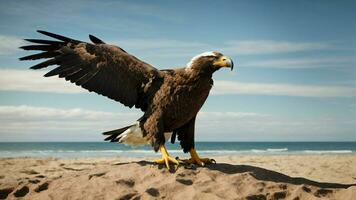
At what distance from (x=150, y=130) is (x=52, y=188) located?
5.02 ft

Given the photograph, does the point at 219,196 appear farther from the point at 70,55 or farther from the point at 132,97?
the point at 70,55

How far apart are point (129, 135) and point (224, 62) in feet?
6.10

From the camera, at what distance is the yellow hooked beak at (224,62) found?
5297 millimetres

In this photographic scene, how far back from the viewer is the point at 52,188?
17.5 ft

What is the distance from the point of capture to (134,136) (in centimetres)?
602

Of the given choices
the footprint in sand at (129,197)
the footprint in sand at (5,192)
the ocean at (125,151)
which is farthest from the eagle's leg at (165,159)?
the ocean at (125,151)

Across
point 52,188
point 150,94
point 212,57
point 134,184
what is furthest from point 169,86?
point 52,188

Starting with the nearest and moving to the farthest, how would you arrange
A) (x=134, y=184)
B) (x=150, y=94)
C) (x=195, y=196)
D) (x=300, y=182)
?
(x=195, y=196)
(x=134, y=184)
(x=300, y=182)
(x=150, y=94)

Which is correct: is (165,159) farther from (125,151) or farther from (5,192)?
(125,151)

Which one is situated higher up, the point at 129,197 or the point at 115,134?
the point at 115,134

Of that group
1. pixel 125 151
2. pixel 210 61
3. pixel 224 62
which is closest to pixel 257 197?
pixel 224 62

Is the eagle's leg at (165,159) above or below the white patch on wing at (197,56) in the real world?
below

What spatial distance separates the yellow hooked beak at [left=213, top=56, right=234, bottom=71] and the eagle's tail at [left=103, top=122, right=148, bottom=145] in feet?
5.00

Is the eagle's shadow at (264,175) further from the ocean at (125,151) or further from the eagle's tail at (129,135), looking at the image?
the ocean at (125,151)
